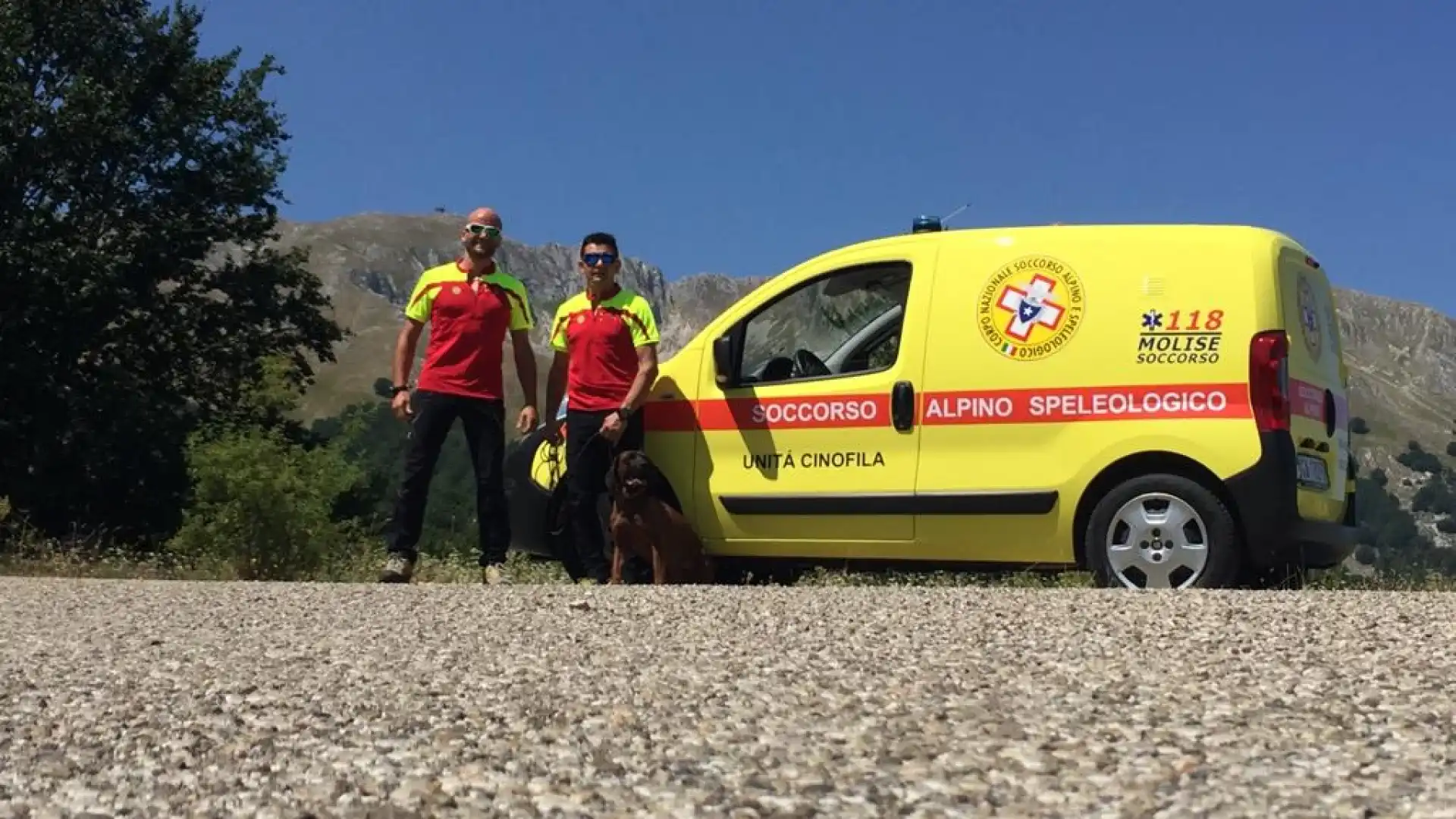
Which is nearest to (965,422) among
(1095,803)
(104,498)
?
(1095,803)

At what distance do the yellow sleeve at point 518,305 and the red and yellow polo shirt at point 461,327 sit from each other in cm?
5

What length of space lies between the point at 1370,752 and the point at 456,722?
1.86 meters

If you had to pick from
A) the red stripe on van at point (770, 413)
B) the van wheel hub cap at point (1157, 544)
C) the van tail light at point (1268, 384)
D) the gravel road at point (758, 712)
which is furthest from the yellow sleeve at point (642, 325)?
the van tail light at point (1268, 384)

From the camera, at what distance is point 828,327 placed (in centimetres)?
780

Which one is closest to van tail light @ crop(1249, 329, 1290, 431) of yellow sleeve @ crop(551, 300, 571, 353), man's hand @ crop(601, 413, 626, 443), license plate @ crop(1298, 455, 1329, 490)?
license plate @ crop(1298, 455, 1329, 490)

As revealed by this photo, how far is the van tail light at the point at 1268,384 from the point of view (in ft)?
20.9

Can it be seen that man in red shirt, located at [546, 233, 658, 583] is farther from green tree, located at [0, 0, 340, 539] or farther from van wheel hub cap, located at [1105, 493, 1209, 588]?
green tree, located at [0, 0, 340, 539]

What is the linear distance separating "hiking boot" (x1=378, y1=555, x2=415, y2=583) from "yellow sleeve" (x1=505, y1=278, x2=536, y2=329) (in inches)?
55.9

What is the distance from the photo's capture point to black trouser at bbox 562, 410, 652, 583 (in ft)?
25.3

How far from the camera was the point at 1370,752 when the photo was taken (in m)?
2.63

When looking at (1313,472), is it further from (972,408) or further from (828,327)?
(828,327)

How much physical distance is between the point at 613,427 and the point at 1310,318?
3524mm

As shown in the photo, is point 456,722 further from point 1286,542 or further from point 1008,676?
point 1286,542

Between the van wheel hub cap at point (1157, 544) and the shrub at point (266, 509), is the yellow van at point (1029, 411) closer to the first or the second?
the van wheel hub cap at point (1157, 544)
